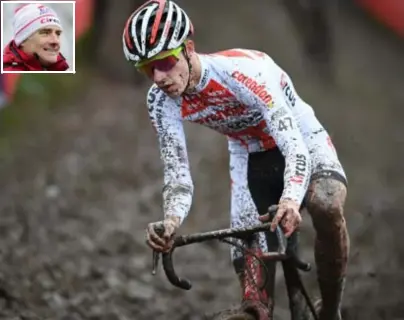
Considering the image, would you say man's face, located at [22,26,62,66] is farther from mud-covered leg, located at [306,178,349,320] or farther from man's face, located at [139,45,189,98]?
mud-covered leg, located at [306,178,349,320]

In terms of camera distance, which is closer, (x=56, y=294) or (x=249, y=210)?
(x=249, y=210)

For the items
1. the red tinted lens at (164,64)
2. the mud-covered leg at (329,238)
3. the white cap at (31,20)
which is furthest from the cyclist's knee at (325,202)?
the white cap at (31,20)

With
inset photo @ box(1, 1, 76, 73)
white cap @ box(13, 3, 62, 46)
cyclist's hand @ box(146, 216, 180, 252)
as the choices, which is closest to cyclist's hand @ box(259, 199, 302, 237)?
cyclist's hand @ box(146, 216, 180, 252)

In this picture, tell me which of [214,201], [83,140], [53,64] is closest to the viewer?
[53,64]

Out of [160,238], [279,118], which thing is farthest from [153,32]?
[160,238]

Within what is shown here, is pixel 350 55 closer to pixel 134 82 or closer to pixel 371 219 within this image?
pixel 134 82

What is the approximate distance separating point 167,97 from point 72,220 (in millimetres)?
5486

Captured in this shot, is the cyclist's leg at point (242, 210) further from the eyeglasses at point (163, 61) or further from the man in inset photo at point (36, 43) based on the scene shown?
the man in inset photo at point (36, 43)

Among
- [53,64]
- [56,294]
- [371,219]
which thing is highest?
[53,64]

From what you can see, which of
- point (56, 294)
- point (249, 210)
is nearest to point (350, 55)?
point (56, 294)

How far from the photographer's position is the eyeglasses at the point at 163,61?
17.3 feet

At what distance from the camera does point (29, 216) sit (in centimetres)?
1070

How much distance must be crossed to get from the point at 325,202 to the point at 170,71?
1087mm

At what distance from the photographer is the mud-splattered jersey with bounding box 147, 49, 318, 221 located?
17.6 feet
